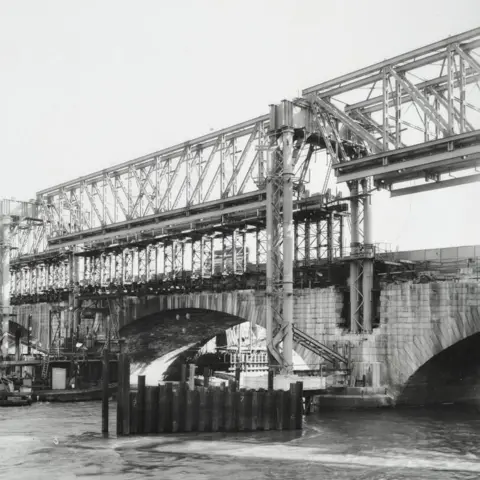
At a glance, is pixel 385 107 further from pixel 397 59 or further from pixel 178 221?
pixel 178 221

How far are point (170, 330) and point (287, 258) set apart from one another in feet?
104

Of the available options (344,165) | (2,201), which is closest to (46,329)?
(2,201)

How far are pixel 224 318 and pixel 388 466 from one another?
1584 inches

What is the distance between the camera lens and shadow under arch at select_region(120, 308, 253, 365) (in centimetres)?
6981

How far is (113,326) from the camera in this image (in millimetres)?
75875

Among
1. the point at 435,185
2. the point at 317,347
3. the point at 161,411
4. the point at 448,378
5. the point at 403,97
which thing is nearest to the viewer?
the point at 161,411

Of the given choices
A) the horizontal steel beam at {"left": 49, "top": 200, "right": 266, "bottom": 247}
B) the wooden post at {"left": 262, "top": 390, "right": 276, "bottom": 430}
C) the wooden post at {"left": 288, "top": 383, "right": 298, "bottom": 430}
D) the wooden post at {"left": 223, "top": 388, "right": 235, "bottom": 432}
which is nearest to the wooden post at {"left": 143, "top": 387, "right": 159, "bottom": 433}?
the wooden post at {"left": 223, "top": 388, "right": 235, "bottom": 432}

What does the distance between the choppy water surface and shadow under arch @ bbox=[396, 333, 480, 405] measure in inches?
74.1

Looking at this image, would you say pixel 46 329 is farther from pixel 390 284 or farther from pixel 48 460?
pixel 48 460

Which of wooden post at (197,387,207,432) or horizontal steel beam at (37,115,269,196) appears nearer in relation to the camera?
wooden post at (197,387,207,432)

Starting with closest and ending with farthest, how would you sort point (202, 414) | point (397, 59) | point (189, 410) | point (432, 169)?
point (189, 410)
point (202, 414)
point (397, 59)
point (432, 169)

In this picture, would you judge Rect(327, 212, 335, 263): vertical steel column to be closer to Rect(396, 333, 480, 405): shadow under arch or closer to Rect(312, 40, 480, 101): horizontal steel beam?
Rect(312, 40, 480, 101): horizontal steel beam

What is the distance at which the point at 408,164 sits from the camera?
44.2m

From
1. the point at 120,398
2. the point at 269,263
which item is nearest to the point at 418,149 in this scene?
the point at 269,263
